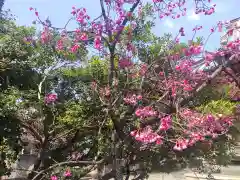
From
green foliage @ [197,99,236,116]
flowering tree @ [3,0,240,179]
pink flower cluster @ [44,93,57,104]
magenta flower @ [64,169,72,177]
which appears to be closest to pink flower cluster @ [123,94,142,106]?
flowering tree @ [3,0,240,179]

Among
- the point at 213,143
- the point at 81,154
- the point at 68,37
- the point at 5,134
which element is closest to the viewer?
the point at 68,37

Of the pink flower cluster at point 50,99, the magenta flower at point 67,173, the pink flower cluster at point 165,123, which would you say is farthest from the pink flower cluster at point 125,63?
the pink flower cluster at point 50,99

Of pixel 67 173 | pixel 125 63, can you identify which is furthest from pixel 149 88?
pixel 67 173

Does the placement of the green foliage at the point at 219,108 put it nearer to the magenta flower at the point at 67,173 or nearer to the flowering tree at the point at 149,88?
the flowering tree at the point at 149,88

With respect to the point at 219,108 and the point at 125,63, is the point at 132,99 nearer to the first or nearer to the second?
the point at 125,63

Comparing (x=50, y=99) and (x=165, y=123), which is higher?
(x=50, y=99)

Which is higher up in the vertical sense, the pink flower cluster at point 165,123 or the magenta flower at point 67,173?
the pink flower cluster at point 165,123

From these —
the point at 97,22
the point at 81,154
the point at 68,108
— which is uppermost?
the point at 97,22

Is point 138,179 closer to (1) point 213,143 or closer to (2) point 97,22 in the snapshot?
(1) point 213,143

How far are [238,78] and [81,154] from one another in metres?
3.65

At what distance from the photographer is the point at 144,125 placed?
5.11 m

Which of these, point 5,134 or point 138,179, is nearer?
point 138,179

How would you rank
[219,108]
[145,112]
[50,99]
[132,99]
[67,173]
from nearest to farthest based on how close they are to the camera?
[145,112] < [132,99] < [67,173] < [219,108] < [50,99]

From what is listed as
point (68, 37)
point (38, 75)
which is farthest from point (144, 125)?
point (38, 75)
